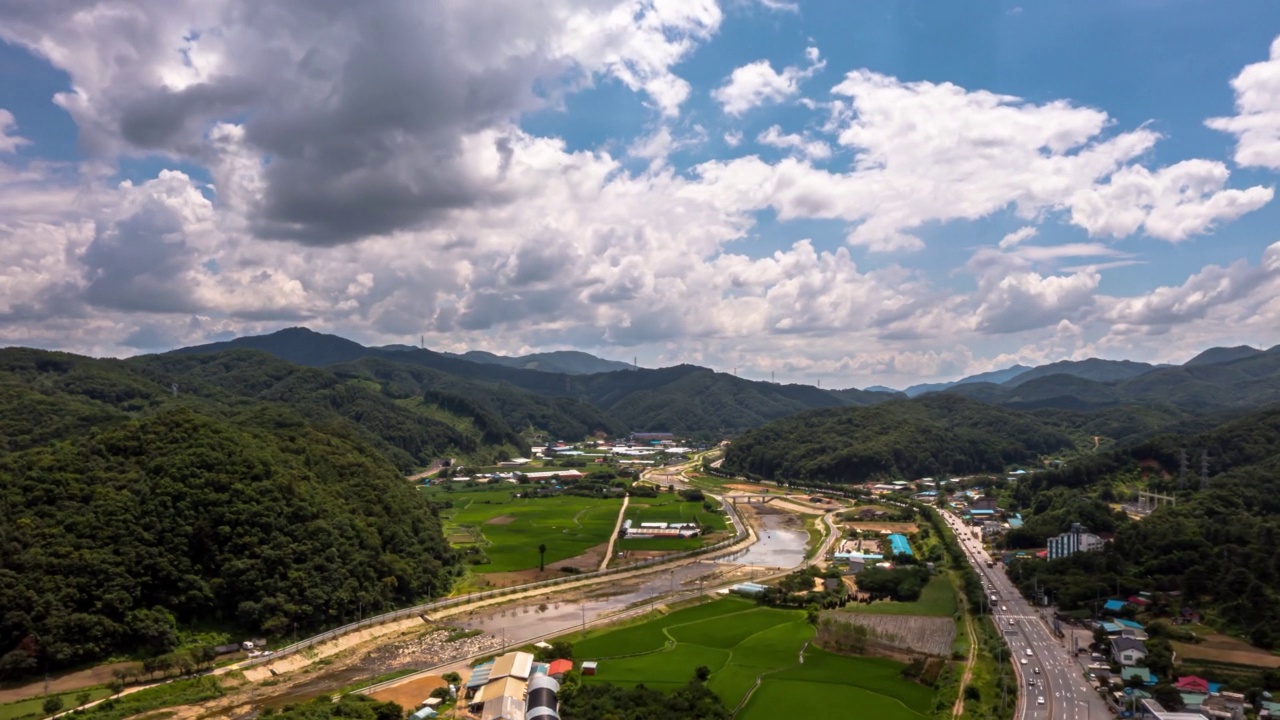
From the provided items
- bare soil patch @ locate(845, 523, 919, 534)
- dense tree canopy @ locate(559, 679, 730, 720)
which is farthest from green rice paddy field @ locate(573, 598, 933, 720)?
bare soil patch @ locate(845, 523, 919, 534)

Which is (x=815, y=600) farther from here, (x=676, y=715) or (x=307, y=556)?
(x=307, y=556)

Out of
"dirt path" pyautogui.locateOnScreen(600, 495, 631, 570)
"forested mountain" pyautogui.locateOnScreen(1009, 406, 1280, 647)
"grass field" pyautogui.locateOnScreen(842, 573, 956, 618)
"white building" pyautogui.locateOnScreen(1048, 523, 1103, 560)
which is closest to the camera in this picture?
"forested mountain" pyautogui.locateOnScreen(1009, 406, 1280, 647)

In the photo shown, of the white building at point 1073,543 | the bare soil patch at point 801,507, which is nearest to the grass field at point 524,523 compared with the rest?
the bare soil patch at point 801,507

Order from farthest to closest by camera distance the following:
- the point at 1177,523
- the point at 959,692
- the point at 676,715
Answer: the point at 1177,523 → the point at 959,692 → the point at 676,715

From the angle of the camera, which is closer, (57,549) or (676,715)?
(676,715)

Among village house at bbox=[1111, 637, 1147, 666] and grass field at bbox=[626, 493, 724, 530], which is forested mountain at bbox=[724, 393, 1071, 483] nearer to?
grass field at bbox=[626, 493, 724, 530]

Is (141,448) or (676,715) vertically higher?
(141,448)

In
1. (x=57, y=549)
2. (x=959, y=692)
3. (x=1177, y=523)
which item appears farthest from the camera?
(x=1177, y=523)

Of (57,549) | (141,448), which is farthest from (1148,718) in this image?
(141,448)
